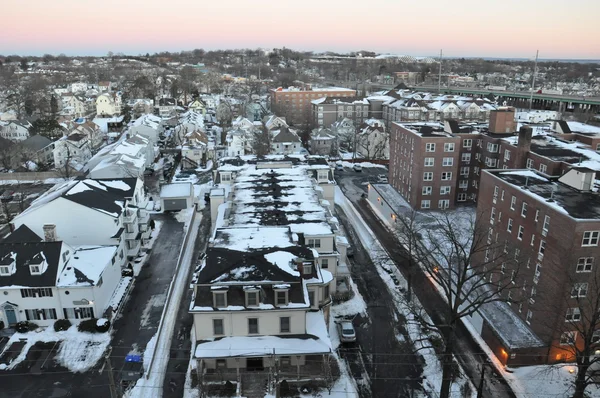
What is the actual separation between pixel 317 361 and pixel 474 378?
926 centimetres

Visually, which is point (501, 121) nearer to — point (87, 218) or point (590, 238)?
point (590, 238)

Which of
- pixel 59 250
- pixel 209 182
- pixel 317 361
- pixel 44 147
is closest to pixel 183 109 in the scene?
pixel 44 147

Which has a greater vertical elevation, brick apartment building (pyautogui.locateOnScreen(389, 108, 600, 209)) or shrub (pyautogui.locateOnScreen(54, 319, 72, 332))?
brick apartment building (pyautogui.locateOnScreen(389, 108, 600, 209))

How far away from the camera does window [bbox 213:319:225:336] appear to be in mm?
24875

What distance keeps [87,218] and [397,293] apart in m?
26.8

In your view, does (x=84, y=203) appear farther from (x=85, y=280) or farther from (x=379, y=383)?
(x=379, y=383)

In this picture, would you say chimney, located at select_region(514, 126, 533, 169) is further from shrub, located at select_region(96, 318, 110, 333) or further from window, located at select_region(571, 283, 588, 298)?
shrub, located at select_region(96, 318, 110, 333)

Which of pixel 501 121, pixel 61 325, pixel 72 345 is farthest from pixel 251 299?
pixel 501 121

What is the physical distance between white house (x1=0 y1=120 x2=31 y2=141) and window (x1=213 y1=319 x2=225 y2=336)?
84.8 meters

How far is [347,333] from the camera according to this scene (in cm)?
2848

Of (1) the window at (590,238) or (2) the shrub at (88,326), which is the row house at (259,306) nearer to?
(2) the shrub at (88,326)

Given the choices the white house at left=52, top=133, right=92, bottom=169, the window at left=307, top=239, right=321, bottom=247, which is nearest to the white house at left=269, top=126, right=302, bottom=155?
the white house at left=52, top=133, right=92, bottom=169

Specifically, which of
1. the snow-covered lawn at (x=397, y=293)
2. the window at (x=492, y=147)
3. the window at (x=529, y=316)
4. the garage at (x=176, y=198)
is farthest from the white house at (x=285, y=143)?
the window at (x=529, y=316)

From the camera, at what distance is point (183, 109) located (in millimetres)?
122125
